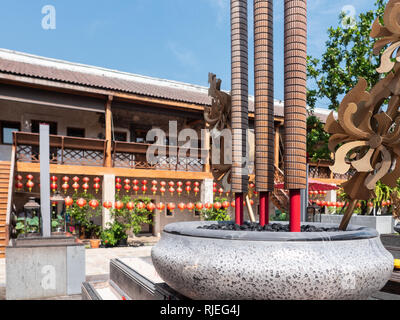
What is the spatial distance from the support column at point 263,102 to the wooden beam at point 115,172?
10.9 metres

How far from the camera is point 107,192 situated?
43.0 feet

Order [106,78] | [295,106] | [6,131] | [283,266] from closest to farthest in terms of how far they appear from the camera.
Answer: [283,266]
[295,106]
[6,131]
[106,78]

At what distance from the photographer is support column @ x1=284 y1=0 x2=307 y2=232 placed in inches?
106

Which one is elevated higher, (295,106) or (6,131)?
(6,131)

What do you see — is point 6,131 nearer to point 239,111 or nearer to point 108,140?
point 108,140

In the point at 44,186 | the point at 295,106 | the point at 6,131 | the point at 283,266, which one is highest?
the point at 6,131

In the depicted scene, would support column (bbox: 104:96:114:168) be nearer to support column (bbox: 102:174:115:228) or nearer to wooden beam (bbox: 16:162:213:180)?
wooden beam (bbox: 16:162:213:180)

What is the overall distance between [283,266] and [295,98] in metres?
1.30

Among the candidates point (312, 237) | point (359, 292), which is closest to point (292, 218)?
point (312, 237)

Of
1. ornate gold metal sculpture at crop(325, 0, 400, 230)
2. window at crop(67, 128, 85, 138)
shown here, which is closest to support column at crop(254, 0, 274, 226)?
ornate gold metal sculpture at crop(325, 0, 400, 230)

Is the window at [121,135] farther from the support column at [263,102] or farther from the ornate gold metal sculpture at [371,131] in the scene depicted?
the ornate gold metal sculpture at [371,131]

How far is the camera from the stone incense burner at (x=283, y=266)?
A: 2102mm

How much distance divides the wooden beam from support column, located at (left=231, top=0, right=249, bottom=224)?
10.4 metres

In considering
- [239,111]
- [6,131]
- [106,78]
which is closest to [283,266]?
[239,111]
